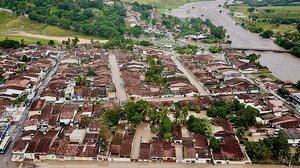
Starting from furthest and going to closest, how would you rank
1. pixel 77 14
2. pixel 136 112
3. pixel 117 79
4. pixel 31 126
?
pixel 77 14 → pixel 117 79 → pixel 136 112 → pixel 31 126

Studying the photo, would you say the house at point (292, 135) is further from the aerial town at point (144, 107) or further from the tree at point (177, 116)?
the tree at point (177, 116)

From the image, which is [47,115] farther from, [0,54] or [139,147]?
[0,54]

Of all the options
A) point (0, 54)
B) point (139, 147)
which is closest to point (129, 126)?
point (139, 147)

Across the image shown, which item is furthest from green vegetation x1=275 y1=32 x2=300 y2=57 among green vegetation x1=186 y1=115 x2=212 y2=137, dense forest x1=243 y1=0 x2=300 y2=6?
dense forest x1=243 y1=0 x2=300 y2=6

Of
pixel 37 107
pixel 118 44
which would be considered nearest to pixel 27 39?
pixel 118 44

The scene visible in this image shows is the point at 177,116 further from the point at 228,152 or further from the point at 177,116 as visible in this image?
the point at 228,152

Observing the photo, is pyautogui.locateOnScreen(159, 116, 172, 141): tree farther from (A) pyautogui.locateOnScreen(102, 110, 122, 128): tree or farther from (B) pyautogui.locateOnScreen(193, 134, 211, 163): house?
(A) pyautogui.locateOnScreen(102, 110, 122, 128): tree
